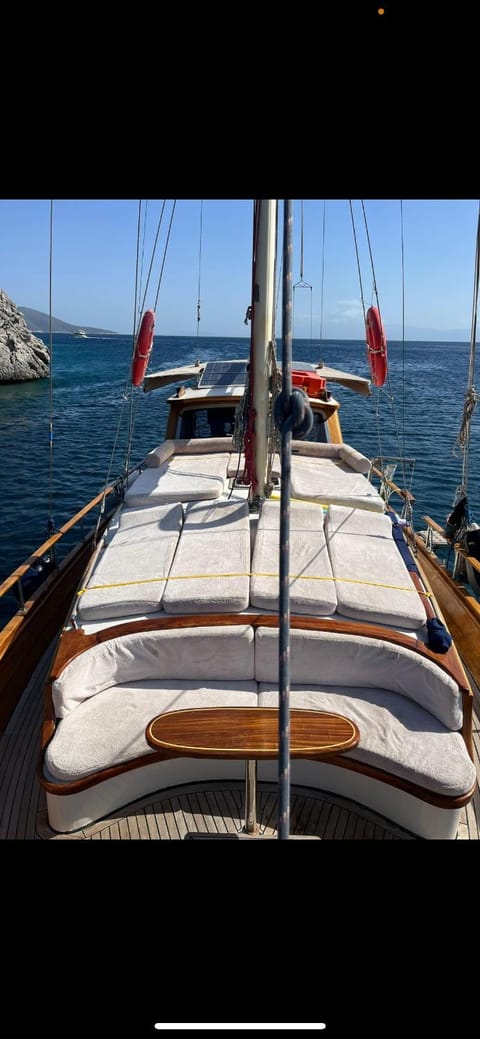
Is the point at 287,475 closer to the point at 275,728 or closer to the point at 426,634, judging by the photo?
the point at 275,728

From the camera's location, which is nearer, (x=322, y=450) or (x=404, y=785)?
(x=404, y=785)

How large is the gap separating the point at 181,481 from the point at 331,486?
1596mm

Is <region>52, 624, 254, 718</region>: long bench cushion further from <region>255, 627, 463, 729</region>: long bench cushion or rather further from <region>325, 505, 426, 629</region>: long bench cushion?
<region>325, 505, 426, 629</region>: long bench cushion

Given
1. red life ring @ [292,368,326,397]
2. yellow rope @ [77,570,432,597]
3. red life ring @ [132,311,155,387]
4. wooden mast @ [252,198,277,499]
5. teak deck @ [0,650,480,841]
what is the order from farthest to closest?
red life ring @ [292,368,326,397] → red life ring @ [132,311,155,387] → wooden mast @ [252,198,277,499] → yellow rope @ [77,570,432,597] → teak deck @ [0,650,480,841]

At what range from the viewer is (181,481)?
19.3 ft

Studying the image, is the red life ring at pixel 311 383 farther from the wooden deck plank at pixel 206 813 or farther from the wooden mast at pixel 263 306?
the wooden deck plank at pixel 206 813

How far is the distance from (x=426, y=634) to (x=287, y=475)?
2.59 m

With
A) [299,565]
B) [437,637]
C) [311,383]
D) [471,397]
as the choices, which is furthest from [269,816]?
[311,383]

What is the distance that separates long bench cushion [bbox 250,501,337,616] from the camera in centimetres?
391

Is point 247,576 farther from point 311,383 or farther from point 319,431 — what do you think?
point 311,383

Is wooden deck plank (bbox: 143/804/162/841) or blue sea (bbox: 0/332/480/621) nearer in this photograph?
wooden deck plank (bbox: 143/804/162/841)

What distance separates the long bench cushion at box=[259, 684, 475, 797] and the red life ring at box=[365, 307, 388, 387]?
4875 mm

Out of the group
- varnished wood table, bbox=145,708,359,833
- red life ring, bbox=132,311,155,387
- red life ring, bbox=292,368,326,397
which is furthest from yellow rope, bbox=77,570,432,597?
red life ring, bbox=292,368,326,397
